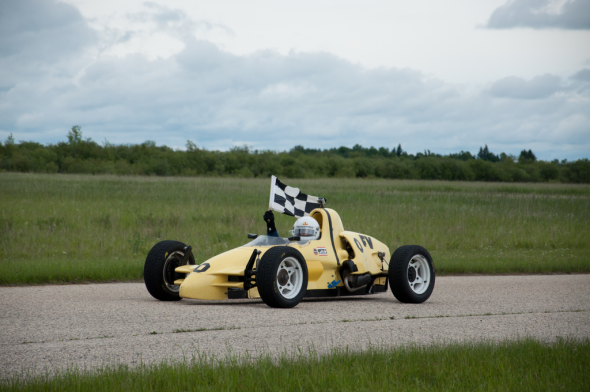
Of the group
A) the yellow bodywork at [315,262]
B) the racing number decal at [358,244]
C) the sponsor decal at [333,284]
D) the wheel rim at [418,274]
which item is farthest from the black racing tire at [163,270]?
the wheel rim at [418,274]

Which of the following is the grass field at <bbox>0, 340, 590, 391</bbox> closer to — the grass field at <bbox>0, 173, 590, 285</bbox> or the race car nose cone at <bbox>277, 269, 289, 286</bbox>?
the race car nose cone at <bbox>277, 269, 289, 286</bbox>

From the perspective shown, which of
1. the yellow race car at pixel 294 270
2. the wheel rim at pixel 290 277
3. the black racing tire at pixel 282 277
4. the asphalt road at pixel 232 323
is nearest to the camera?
the asphalt road at pixel 232 323

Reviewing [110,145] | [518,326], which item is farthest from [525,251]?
[110,145]

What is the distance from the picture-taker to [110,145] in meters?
93.8

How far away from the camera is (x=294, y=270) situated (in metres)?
9.24

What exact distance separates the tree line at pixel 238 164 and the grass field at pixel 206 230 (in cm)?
5129

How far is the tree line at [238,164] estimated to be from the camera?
79562mm

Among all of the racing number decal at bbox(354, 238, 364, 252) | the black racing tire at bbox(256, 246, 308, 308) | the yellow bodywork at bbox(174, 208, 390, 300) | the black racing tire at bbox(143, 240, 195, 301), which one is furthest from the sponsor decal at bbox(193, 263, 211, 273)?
the racing number decal at bbox(354, 238, 364, 252)

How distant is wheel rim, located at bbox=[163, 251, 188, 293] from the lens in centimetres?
989

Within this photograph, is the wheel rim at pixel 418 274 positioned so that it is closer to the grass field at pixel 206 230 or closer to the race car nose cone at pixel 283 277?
the race car nose cone at pixel 283 277

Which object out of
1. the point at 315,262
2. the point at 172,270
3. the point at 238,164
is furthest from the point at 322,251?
the point at 238,164

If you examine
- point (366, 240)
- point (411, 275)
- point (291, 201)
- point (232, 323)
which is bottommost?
point (232, 323)

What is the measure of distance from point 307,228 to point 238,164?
281ft

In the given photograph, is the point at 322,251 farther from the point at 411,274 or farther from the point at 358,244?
the point at 411,274
